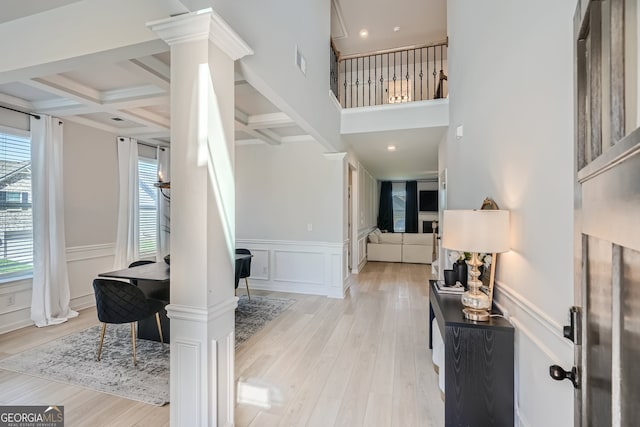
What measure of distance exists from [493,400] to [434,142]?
4.46 m

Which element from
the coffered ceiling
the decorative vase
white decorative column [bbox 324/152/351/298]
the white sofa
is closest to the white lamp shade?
the decorative vase

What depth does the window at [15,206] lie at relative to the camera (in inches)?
135

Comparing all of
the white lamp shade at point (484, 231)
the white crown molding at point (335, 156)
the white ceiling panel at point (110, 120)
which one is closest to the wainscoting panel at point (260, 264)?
the white crown molding at point (335, 156)

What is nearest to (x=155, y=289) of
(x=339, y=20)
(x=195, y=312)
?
(x=195, y=312)

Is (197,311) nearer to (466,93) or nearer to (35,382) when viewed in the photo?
(35,382)

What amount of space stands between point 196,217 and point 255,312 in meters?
2.90

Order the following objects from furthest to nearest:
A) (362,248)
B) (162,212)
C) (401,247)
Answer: (401,247) → (362,248) → (162,212)

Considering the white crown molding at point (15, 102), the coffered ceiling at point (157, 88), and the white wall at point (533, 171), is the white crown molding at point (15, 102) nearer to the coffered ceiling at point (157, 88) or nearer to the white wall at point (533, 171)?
the coffered ceiling at point (157, 88)

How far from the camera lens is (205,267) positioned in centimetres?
156

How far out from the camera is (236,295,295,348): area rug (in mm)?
3455

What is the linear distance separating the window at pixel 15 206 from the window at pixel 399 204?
1049 centimetres

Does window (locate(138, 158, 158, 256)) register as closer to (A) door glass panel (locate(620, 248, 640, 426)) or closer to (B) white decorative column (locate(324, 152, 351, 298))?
(B) white decorative column (locate(324, 152, 351, 298))

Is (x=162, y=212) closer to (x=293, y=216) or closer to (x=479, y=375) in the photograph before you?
(x=293, y=216)

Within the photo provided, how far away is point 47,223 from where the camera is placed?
3.68 m
